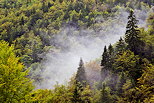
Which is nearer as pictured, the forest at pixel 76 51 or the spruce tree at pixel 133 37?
the forest at pixel 76 51

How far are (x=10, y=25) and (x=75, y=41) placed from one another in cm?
3294

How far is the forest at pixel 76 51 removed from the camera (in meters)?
25.4

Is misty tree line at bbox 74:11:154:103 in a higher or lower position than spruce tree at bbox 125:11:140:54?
lower

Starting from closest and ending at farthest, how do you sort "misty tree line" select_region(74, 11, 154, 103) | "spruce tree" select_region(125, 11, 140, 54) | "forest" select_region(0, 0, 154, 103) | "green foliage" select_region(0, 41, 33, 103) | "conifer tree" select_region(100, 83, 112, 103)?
"green foliage" select_region(0, 41, 33, 103) → "forest" select_region(0, 0, 154, 103) → "misty tree line" select_region(74, 11, 154, 103) → "conifer tree" select_region(100, 83, 112, 103) → "spruce tree" select_region(125, 11, 140, 54)

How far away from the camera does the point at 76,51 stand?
80688 mm

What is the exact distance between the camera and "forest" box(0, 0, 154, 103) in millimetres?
25419

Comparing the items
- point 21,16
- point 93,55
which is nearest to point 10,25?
point 21,16

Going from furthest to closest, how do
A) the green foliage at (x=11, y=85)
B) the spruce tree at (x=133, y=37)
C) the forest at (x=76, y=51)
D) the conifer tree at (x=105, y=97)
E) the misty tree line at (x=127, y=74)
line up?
the spruce tree at (x=133, y=37), the conifer tree at (x=105, y=97), the misty tree line at (x=127, y=74), the forest at (x=76, y=51), the green foliage at (x=11, y=85)

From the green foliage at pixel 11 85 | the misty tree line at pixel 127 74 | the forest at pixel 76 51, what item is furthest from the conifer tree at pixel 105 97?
the green foliage at pixel 11 85

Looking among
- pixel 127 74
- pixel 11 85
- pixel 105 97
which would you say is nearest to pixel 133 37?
pixel 127 74

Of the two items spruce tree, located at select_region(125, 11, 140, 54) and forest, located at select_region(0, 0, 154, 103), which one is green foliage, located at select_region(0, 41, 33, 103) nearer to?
forest, located at select_region(0, 0, 154, 103)

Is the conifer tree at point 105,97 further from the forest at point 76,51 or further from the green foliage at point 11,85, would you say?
the green foliage at point 11,85

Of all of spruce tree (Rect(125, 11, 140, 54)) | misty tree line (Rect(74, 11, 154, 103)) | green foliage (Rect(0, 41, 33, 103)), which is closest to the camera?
green foliage (Rect(0, 41, 33, 103))

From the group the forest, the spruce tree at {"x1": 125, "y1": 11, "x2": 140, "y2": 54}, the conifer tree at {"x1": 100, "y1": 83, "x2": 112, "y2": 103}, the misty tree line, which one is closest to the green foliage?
the forest
